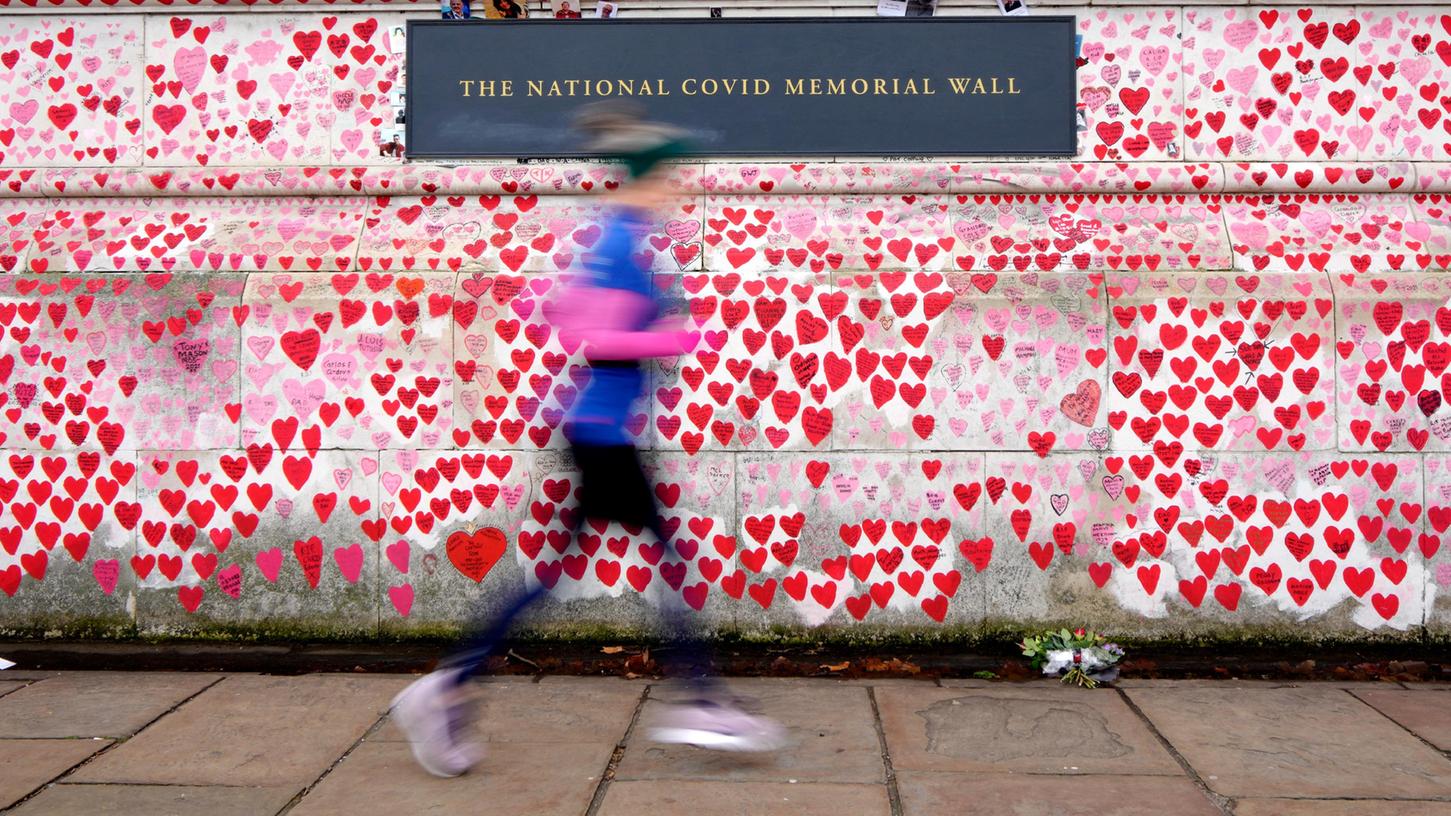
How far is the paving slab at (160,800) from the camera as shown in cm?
282

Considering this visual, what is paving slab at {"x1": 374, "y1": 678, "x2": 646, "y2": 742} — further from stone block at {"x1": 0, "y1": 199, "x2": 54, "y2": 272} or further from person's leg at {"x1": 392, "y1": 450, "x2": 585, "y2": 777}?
stone block at {"x1": 0, "y1": 199, "x2": 54, "y2": 272}

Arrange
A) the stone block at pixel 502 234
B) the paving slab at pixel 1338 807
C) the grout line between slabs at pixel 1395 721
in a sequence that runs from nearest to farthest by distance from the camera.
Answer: the paving slab at pixel 1338 807
the grout line between slabs at pixel 1395 721
the stone block at pixel 502 234

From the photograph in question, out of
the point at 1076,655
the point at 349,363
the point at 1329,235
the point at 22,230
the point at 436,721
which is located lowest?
the point at 1076,655

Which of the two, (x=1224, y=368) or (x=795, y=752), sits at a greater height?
(x=1224, y=368)

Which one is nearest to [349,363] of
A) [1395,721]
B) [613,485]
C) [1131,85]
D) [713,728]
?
[613,485]

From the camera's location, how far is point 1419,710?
3748 mm

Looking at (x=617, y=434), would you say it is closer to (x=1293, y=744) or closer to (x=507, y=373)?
(x=507, y=373)

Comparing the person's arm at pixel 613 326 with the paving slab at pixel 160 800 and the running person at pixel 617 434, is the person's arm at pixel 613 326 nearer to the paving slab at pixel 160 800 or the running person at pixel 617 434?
the running person at pixel 617 434

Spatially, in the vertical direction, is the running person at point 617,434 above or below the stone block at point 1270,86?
below

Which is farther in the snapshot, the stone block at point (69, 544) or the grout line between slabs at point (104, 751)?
the stone block at point (69, 544)

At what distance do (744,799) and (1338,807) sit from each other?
176cm

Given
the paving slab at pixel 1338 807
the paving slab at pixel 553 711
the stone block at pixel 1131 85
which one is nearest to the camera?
the paving slab at pixel 1338 807

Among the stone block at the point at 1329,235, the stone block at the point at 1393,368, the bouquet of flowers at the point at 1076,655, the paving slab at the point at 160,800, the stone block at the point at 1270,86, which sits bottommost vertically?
the paving slab at the point at 160,800

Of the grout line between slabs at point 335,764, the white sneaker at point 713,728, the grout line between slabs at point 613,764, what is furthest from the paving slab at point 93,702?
the white sneaker at point 713,728
